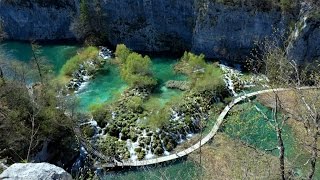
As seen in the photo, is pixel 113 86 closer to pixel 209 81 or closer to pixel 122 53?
pixel 122 53

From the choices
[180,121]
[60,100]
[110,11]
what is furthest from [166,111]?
[110,11]

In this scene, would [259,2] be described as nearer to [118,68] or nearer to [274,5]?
[274,5]

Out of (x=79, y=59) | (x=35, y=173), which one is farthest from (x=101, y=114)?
(x=35, y=173)

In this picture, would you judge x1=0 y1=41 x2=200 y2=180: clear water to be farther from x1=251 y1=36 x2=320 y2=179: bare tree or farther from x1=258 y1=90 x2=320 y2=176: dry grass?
x1=251 y1=36 x2=320 y2=179: bare tree

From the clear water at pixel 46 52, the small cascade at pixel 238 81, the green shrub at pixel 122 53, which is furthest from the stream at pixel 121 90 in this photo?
the small cascade at pixel 238 81

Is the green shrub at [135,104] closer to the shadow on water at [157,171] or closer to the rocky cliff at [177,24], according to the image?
the shadow on water at [157,171]
